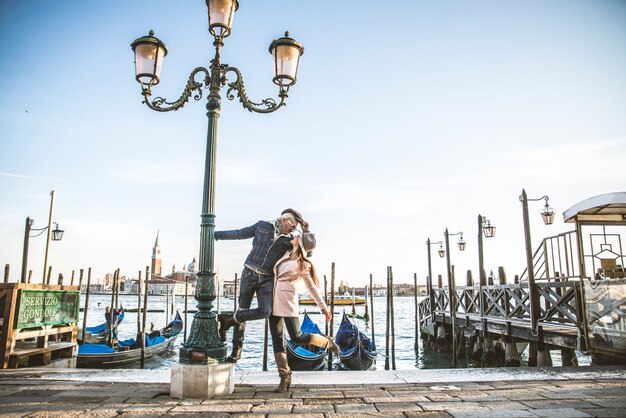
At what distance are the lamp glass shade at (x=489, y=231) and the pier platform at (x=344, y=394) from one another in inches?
366

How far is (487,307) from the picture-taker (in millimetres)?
12812

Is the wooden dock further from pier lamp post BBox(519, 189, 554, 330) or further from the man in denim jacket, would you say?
the man in denim jacket

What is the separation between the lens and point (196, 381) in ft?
11.0

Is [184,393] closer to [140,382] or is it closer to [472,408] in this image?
[140,382]

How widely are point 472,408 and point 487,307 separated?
10.7m

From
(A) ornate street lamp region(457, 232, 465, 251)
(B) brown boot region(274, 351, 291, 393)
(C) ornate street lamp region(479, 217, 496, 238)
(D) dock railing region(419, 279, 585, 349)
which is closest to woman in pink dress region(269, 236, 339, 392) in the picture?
(B) brown boot region(274, 351, 291, 393)

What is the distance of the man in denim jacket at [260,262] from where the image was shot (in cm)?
365

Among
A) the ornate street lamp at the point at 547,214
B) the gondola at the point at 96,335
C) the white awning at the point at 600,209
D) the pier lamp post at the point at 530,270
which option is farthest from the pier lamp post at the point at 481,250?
the gondola at the point at 96,335

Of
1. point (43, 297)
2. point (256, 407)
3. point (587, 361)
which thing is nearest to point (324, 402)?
point (256, 407)

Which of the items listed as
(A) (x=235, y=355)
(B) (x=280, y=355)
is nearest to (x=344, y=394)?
(B) (x=280, y=355)

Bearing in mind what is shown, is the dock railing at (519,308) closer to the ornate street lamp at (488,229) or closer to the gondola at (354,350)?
the ornate street lamp at (488,229)

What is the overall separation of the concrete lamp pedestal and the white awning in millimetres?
7027

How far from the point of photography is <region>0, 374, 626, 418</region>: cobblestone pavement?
288 centimetres

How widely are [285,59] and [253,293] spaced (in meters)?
2.26
